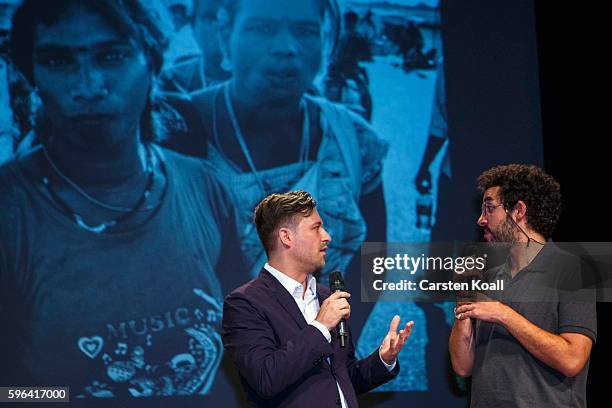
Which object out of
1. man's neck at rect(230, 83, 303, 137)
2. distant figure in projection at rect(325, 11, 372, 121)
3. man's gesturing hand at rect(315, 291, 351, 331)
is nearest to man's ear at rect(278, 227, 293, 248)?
man's gesturing hand at rect(315, 291, 351, 331)

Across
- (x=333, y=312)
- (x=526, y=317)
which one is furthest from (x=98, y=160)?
(x=526, y=317)

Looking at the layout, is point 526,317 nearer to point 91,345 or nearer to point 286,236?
point 286,236

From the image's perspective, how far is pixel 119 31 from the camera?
3.69 metres

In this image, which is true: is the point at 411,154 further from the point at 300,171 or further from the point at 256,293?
the point at 256,293

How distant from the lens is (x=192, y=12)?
3.73 meters

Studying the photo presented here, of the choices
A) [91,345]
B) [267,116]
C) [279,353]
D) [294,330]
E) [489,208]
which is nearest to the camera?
[279,353]

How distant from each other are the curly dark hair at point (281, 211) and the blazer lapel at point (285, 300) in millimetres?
157

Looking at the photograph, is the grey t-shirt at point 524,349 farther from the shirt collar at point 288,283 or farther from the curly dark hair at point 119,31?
the curly dark hair at point 119,31

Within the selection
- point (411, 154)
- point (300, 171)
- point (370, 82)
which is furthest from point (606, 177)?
point (300, 171)

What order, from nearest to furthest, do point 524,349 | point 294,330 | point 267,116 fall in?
point 294,330, point 524,349, point 267,116

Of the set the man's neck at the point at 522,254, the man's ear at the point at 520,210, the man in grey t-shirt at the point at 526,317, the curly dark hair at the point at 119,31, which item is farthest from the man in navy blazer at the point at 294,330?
the curly dark hair at the point at 119,31

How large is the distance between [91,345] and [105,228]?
57cm

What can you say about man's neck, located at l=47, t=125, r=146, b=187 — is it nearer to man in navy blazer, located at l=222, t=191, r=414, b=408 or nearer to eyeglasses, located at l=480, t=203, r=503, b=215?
man in navy blazer, located at l=222, t=191, r=414, b=408

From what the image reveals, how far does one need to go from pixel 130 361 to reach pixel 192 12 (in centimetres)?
178
